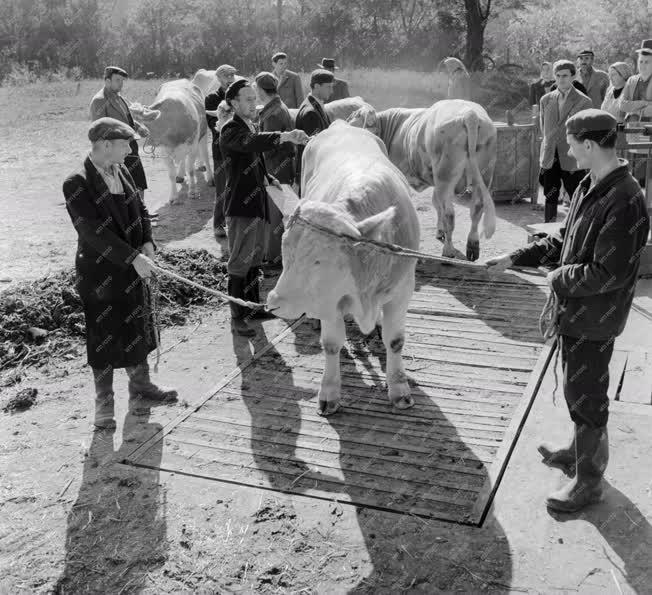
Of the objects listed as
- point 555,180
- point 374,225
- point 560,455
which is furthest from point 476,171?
point 560,455

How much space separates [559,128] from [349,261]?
5.71m

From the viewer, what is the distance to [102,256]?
513cm

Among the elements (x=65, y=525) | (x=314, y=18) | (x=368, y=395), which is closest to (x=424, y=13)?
(x=314, y=18)

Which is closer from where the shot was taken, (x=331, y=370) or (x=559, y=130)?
(x=331, y=370)

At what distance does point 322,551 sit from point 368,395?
1812mm

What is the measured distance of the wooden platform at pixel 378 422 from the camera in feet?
14.9

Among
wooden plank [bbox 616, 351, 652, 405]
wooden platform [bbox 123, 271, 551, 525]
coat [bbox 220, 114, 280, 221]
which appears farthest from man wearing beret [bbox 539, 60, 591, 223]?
coat [bbox 220, 114, 280, 221]

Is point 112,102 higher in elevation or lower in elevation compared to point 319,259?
higher

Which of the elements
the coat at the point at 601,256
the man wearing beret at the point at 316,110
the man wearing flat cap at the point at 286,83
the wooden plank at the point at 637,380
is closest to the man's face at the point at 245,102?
the man wearing beret at the point at 316,110

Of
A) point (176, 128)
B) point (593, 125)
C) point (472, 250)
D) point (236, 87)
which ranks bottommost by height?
point (472, 250)

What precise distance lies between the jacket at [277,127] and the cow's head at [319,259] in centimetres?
396

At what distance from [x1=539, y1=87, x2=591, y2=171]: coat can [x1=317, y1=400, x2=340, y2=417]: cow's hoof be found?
537 cm

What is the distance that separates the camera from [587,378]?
13.1ft

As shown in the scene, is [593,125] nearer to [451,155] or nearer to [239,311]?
[239,311]
